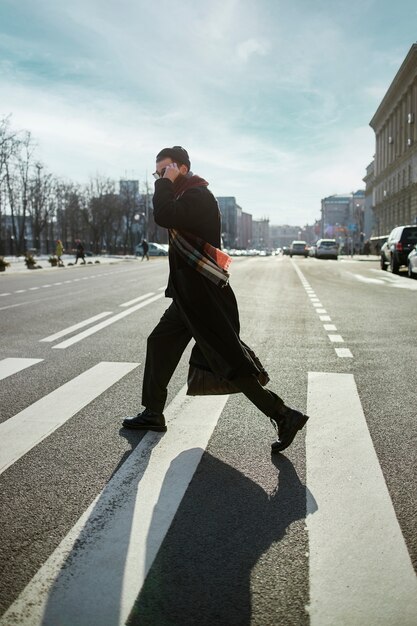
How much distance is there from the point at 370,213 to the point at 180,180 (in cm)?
10957

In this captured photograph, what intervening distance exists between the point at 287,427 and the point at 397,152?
81091mm

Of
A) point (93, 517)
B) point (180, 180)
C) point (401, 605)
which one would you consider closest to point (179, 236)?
point (180, 180)

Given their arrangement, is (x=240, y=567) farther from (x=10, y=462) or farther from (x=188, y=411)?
(x=188, y=411)

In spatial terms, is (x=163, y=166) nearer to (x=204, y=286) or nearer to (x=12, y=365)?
(x=204, y=286)

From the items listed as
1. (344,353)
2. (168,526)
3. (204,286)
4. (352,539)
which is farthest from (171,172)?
(344,353)

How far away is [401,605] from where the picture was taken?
224 centimetres

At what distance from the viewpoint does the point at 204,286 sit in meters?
3.93

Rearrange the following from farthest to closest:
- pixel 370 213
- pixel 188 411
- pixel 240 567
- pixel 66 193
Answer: pixel 370 213 → pixel 66 193 → pixel 188 411 → pixel 240 567

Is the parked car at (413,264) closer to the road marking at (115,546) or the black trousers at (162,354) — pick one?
the black trousers at (162,354)

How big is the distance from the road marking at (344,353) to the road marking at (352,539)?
292 cm

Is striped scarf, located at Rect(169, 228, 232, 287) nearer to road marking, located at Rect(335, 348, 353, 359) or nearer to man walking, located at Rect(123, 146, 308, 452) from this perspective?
man walking, located at Rect(123, 146, 308, 452)

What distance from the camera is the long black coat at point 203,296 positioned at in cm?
387

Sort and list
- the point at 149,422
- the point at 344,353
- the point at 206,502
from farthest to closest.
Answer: the point at 344,353
the point at 149,422
the point at 206,502

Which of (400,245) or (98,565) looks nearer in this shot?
(98,565)
